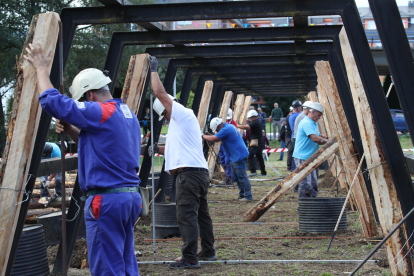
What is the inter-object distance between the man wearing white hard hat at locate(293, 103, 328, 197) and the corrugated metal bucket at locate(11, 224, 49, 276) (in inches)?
201

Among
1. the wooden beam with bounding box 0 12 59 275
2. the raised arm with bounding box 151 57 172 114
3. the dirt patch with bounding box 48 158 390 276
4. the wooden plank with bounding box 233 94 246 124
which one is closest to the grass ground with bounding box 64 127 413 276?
the dirt patch with bounding box 48 158 390 276

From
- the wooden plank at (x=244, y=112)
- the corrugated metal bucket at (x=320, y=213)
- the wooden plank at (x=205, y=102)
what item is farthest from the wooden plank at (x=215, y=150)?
the corrugated metal bucket at (x=320, y=213)

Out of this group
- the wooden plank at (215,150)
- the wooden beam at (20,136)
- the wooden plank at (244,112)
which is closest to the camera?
the wooden beam at (20,136)

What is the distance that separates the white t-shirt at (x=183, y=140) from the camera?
19.4 feet

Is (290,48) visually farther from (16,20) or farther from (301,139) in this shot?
(16,20)

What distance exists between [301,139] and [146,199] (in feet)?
17.9

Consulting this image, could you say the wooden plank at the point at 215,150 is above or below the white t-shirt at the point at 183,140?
above

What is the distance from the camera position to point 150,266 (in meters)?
6.09

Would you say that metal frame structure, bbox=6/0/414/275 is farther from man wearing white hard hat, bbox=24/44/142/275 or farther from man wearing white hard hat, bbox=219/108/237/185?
man wearing white hard hat, bbox=219/108/237/185

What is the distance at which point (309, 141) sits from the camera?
30.8 feet

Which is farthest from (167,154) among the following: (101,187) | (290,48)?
(290,48)

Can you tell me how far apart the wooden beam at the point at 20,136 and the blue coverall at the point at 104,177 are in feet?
2.68

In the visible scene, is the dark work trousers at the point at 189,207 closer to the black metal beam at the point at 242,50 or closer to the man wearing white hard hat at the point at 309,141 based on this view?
the black metal beam at the point at 242,50

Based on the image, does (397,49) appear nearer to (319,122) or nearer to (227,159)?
(227,159)
